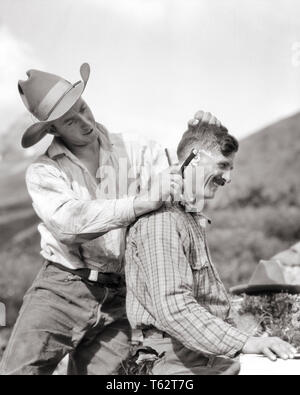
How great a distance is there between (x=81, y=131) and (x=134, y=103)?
3490mm

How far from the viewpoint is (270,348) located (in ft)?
7.41

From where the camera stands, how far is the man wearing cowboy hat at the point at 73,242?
294cm

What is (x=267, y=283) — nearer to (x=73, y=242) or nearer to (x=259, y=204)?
(x=73, y=242)

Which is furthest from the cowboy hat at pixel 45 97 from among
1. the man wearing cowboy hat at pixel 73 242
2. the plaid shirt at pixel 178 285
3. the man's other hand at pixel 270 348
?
the man's other hand at pixel 270 348

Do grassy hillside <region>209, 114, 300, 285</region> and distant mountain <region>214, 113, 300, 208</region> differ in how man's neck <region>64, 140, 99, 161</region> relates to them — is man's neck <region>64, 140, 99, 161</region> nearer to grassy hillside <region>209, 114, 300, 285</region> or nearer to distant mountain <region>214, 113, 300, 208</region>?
grassy hillside <region>209, 114, 300, 285</region>

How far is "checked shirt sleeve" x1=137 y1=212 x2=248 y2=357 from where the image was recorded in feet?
7.51

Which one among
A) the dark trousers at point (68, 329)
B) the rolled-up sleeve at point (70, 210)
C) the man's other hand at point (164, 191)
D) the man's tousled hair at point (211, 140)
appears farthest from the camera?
the dark trousers at point (68, 329)

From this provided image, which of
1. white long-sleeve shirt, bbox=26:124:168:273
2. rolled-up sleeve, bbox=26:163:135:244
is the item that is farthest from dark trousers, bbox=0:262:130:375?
rolled-up sleeve, bbox=26:163:135:244

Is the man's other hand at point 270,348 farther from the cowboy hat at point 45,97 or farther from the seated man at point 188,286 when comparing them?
the cowboy hat at point 45,97

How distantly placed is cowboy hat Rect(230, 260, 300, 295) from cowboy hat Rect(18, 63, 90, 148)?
5.54 ft

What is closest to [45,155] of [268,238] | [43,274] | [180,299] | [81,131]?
[81,131]

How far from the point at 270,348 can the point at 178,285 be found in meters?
0.37

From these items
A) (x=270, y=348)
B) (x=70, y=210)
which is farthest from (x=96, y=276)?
(x=270, y=348)

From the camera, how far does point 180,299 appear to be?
2311 millimetres
